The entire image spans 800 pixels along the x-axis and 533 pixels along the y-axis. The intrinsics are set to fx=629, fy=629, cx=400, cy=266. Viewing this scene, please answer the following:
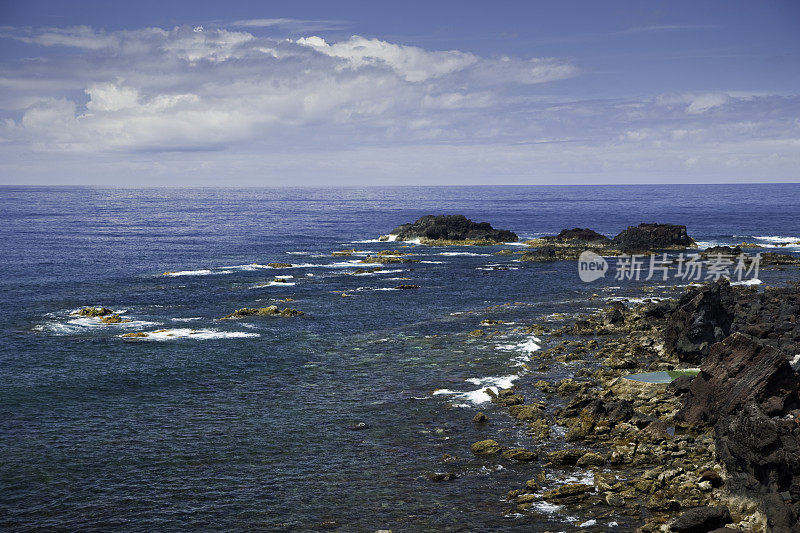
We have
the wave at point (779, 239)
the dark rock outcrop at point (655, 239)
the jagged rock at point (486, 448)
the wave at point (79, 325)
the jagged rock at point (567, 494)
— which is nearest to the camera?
the jagged rock at point (567, 494)

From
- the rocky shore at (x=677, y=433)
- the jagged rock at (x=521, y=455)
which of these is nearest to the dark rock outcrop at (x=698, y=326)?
the rocky shore at (x=677, y=433)

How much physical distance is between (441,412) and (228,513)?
668 inches

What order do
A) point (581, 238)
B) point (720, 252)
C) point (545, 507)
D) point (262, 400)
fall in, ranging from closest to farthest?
point (545, 507), point (262, 400), point (720, 252), point (581, 238)

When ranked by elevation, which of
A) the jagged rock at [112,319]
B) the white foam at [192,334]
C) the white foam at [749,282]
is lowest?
the white foam at [192,334]

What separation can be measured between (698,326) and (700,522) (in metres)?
28.6

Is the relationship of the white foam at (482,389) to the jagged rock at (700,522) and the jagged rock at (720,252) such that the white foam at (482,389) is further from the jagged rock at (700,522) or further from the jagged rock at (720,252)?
the jagged rock at (720,252)

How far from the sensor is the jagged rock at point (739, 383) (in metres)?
34.3

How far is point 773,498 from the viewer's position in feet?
88.9

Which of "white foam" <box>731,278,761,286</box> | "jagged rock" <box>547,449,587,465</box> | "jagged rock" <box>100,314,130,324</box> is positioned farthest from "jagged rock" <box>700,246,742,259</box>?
"jagged rock" <box>100,314,130,324</box>

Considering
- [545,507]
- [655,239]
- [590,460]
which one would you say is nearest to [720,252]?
[655,239]

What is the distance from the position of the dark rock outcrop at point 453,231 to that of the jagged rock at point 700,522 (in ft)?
411

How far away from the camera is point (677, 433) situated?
37031 mm

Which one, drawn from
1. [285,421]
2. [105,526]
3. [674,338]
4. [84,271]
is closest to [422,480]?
[285,421]

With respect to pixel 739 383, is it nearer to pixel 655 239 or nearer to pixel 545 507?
pixel 545 507
